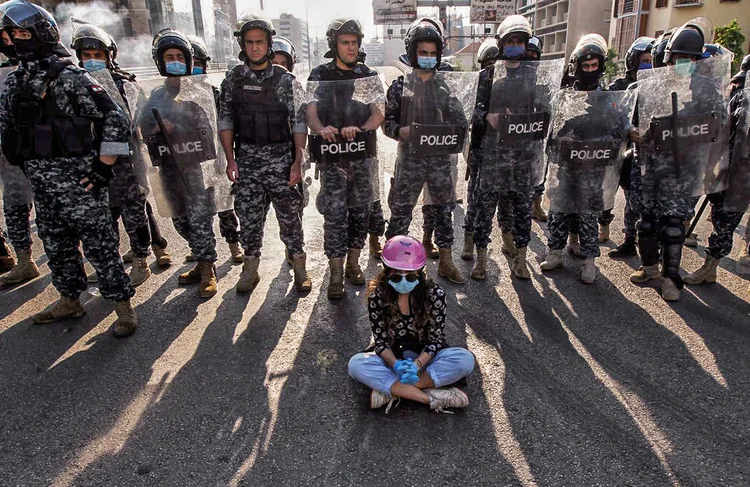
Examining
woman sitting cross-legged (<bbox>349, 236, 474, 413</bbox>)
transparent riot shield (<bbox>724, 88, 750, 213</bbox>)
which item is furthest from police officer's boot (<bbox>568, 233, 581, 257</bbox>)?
woman sitting cross-legged (<bbox>349, 236, 474, 413</bbox>)

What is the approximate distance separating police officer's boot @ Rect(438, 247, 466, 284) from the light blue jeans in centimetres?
168

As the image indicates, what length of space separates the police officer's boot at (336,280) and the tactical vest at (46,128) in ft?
7.06

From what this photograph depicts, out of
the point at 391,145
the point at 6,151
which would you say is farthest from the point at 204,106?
the point at 391,145

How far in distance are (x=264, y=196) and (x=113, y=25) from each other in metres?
35.8

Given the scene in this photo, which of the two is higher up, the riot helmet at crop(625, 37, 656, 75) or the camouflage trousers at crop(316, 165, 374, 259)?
the riot helmet at crop(625, 37, 656, 75)

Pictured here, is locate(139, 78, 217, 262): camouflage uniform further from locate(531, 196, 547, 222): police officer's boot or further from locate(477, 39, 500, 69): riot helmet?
locate(531, 196, 547, 222): police officer's boot

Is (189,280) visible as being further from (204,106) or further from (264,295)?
(204,106)

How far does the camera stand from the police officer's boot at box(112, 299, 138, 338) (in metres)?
3.83

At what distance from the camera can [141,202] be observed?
4.74m

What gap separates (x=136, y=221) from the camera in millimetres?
4730

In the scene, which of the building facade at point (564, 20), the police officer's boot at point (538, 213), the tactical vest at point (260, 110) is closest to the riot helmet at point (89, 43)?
the tactical vest at point (260, 110)

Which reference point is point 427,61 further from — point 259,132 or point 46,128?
point 46,128

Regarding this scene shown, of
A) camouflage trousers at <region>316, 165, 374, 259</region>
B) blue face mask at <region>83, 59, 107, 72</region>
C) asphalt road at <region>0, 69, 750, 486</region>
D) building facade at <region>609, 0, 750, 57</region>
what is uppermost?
building facade at <region>609, 0, 750, 57</region>

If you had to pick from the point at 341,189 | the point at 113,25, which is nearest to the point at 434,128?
the point at 341,189
